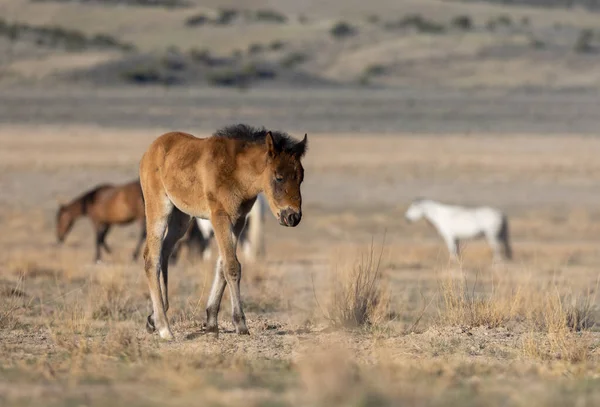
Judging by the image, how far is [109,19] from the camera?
87.2 metres

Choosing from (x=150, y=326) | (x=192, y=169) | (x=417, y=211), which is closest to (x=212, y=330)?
(x=150, y=326)

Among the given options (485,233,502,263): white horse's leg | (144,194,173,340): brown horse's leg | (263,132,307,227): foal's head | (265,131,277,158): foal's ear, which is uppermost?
(265,131,277,158): foal's ear

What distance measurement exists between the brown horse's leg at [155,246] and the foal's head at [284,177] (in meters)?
1.09

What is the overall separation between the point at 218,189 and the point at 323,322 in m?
2.20

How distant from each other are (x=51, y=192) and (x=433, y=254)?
12394mm

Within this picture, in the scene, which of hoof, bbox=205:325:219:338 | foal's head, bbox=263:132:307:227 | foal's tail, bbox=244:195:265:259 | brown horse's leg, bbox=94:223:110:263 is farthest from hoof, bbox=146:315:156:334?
brown horse's leg, bbox=94:223:110:263

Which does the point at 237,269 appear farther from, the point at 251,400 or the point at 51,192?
the point at 51,192

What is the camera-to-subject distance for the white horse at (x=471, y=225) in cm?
2300

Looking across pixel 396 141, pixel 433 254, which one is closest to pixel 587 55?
pixel 396 141

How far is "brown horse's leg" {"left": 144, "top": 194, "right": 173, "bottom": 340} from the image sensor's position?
35.7 ft

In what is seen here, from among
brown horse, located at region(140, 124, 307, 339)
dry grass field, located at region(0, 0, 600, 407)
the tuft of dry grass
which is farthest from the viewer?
the tuft of dry grass

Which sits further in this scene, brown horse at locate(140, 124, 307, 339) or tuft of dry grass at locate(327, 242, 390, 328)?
tuft of dry grass at locate(327, 242, 390, 328)

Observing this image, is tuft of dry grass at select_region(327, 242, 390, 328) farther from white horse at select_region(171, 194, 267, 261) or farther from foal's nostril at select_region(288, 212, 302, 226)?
white horse at select_region(171, 194, 267, 261)

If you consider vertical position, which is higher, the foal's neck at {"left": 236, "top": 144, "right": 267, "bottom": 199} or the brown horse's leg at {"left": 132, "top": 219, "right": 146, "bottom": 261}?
the foal's neck at {"left": 236, "top": 144, "right": 267, "bottom": 199}
